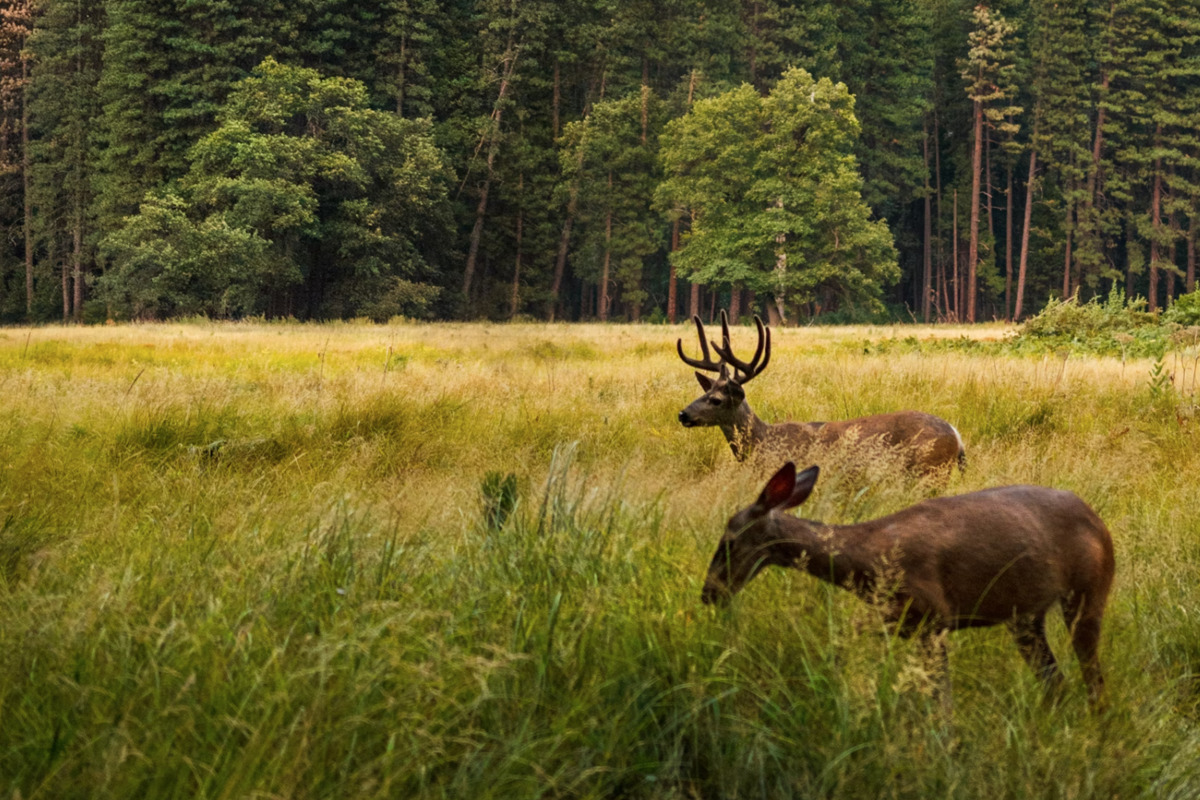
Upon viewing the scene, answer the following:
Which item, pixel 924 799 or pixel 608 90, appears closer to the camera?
pixel 924 799

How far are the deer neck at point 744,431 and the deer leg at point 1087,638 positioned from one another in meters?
3.22

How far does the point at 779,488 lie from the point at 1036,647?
0.99 metres

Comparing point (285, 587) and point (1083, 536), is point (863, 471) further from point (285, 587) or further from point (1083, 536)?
point (285, 587)

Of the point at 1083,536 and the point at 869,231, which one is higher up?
the point at 869,231

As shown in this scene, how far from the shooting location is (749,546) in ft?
10.2

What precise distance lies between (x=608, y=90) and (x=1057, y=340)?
1378 inches

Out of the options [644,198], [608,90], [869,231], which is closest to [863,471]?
[869,231]

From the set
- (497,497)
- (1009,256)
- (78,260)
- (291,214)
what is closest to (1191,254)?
(1009,256)

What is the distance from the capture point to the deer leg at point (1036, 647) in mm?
3176

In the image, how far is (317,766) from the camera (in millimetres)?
2336

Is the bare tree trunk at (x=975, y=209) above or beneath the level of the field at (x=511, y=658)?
above

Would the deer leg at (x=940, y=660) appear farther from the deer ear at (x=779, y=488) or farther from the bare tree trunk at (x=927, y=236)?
the bare tree trunk at (x=927, y=236)

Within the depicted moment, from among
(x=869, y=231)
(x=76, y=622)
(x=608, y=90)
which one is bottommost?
(x=76, y=622)

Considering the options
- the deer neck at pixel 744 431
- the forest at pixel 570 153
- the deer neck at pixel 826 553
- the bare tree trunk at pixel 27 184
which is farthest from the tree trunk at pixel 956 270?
the deer neck at pixel 826 553
